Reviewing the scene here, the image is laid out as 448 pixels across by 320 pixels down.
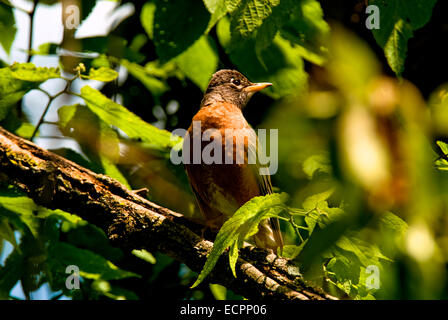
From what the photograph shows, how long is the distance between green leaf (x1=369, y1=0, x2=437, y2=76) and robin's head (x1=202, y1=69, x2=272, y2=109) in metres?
2.02

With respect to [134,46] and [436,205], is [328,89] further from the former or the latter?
[134,46]

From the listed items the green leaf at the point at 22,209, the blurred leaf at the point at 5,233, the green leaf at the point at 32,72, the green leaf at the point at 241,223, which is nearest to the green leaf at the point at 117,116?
the green leaf at the point at 32,72

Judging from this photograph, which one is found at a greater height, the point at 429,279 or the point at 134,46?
the point at 429,279

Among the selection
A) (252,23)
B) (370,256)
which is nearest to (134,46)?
(252,23)

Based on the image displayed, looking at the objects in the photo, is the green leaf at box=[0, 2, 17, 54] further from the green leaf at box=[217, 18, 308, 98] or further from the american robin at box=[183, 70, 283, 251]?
the green leaf at box=[217, 18, 308, 98]

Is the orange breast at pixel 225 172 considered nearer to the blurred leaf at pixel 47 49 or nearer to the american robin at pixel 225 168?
the american robin at pixel 225 168

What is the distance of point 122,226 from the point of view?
2713 millimetres

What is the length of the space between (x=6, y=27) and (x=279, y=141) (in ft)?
11.3

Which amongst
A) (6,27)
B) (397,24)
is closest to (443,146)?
(397,24)

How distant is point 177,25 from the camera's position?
10.3 ft

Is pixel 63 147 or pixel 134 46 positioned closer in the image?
pixel 63 147

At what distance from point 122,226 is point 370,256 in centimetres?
164

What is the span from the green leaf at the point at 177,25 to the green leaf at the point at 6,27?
124cm

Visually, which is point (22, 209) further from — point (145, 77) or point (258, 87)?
point (258, 87)
